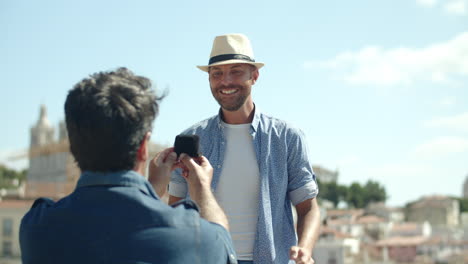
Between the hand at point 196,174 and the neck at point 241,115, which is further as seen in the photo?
the neck at point 241,115

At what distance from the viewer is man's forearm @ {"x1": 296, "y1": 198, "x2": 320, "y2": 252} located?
115 inches

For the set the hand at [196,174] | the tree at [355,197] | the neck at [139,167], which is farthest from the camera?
the tree at [355,197]

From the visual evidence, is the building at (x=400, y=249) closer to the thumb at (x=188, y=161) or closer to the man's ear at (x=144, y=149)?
the thumb at (x=188, y=161)

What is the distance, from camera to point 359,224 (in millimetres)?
94438

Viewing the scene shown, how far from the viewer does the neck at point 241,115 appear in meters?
3.28

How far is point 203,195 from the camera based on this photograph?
2.05 m

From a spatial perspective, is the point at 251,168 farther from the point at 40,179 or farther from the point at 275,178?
the point at 40,179

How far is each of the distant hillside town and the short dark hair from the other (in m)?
45.5

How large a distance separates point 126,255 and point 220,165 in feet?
4.70

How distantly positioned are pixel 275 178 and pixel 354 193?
11964cm

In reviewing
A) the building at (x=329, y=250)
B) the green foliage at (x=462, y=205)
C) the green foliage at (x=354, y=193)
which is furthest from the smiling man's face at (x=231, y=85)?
the green foliage at (x=462, y=205)

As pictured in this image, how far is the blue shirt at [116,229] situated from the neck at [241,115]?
1.45 m

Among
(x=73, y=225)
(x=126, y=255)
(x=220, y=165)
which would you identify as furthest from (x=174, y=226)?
(x=220, y=165)

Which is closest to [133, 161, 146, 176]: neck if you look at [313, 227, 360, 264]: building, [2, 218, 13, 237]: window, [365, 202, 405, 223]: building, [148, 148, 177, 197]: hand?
[148, 148, 177, 197]: hand
